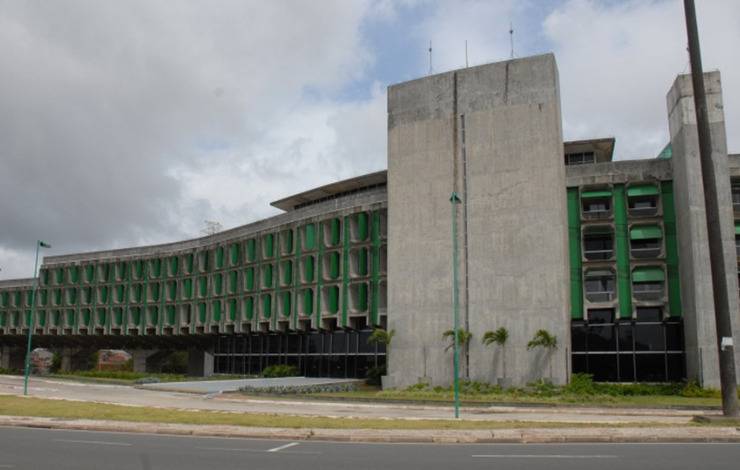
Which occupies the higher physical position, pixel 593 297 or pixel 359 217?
pixel 359 217

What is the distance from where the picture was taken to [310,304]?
58.2 m

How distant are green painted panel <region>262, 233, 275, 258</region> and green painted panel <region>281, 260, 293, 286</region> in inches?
91.3

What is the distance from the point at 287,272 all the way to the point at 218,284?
496 inches

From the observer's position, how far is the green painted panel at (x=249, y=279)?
65281 millimetres

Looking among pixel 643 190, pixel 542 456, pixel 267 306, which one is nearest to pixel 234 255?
pixel 267 306

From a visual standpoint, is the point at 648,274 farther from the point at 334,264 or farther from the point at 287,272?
the point at 287,272

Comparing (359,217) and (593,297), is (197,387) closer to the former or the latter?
(359,217)

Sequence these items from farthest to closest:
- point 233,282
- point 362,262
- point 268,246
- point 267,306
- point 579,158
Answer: point 233,282, point 268,246, point 267,306, point 579,158, point 362,262

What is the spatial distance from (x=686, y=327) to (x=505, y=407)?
1520 cm

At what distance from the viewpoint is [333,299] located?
2190 inches

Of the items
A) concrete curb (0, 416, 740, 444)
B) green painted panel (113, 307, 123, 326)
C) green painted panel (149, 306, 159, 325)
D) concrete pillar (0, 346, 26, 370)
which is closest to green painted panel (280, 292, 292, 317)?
green painted panel (149, 306, 159, 325)

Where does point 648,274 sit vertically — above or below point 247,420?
above

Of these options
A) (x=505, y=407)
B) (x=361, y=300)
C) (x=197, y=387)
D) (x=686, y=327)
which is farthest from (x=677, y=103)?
(x=197, y=387)

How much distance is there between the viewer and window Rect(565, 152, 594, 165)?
2183 inches
